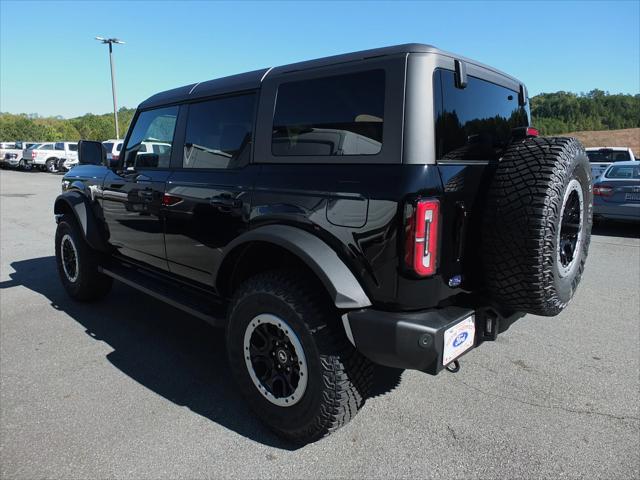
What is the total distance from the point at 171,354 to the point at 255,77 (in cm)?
222

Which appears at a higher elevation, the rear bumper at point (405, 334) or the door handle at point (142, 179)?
the door handle at point (142, 179)

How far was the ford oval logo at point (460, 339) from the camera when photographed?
2209 mm

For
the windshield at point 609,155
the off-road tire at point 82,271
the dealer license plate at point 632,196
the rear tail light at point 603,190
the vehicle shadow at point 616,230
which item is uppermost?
the windshield at point 609,155

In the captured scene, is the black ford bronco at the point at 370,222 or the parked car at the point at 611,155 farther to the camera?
the parked car at the point at 611,155

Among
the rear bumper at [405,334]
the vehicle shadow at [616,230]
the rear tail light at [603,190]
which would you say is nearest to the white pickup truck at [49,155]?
the vehicle shadow at [616,230]

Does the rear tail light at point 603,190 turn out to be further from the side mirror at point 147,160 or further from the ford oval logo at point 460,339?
the side mirror at point 147,160

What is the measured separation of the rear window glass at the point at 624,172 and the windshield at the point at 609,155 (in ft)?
22.1


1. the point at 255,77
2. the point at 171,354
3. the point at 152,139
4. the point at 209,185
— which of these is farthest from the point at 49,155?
the point at 255,77

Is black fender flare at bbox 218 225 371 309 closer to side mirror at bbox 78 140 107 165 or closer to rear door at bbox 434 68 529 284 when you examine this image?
rear door at bbox 434 68 529 284

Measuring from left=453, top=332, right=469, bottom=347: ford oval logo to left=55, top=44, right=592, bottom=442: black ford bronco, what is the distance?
0.12 ft

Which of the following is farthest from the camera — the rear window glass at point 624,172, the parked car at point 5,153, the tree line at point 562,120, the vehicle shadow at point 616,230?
the tree line at point 562,120

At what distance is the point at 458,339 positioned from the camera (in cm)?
223

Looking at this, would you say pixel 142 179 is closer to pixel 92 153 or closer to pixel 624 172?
pixel 92 153

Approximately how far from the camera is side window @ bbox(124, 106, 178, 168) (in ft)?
11.8
